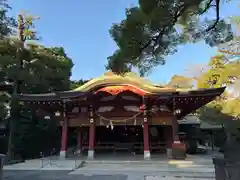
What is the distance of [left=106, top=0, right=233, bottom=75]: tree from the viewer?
461cm

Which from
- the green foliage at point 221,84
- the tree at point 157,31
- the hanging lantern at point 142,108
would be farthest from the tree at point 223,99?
the tree at point 157,31

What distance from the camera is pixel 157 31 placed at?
16.5 feet

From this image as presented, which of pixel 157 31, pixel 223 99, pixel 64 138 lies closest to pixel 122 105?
pixel 64 138

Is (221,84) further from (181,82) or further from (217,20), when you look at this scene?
(217,20)

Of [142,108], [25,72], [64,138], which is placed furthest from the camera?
[25,72]

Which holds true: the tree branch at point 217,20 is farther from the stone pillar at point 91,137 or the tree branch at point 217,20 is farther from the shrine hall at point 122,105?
the stone pillar at point 91,137

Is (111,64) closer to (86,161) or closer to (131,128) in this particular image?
(86,161)

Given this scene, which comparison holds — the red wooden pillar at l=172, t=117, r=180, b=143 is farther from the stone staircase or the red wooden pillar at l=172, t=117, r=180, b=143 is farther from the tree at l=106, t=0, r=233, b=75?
the tree at l=106, t=0, r=233, b=75

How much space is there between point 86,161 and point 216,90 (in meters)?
7.41

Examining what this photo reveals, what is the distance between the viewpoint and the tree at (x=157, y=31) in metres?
4.61

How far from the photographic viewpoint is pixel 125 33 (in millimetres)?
5055

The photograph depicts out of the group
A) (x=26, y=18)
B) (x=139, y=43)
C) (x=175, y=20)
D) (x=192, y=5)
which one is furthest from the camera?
(x=26, y=18)

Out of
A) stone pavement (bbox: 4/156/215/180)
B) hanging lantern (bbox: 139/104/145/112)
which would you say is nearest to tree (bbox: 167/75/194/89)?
hanging lantern (bbox: 139/104/145/112)

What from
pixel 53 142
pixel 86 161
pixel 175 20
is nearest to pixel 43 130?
pixel 53 142
